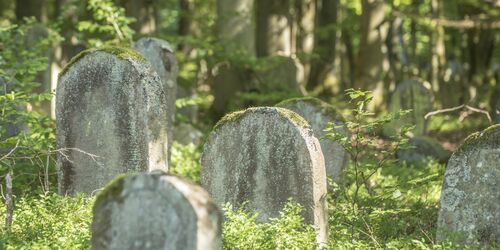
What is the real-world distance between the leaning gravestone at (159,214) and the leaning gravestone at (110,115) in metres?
2.96

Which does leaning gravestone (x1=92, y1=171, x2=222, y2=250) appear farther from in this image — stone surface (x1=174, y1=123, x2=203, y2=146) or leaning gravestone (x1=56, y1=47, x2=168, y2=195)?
stone surface (x1=174, y1=123, x2=203, y2=146)

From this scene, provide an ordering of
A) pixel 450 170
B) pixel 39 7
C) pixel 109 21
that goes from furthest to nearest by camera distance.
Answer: pixel 39 7 < pixel 109 21 < pixel 450 170

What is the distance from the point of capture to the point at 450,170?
23.7 feet

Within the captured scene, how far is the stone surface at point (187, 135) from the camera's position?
13695mm

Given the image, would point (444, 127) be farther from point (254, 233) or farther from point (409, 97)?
point (254, 233)

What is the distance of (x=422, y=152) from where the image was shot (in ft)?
43.5

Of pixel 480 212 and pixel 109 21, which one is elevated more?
pixel 109 21

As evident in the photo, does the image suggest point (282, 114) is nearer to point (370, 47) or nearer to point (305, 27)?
point (370, 47)

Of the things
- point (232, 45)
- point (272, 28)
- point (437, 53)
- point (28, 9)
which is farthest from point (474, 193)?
Answer: point (437, 53)

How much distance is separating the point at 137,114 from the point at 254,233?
2.05 meters

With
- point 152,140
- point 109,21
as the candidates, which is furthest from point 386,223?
point 109,21

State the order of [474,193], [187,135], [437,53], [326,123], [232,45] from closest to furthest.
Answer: [474,193], [326,123], [187,135], [232,45], [437,53]

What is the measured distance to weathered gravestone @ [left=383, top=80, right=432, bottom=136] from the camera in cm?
1558

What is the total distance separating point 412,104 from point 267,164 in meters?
8.76
